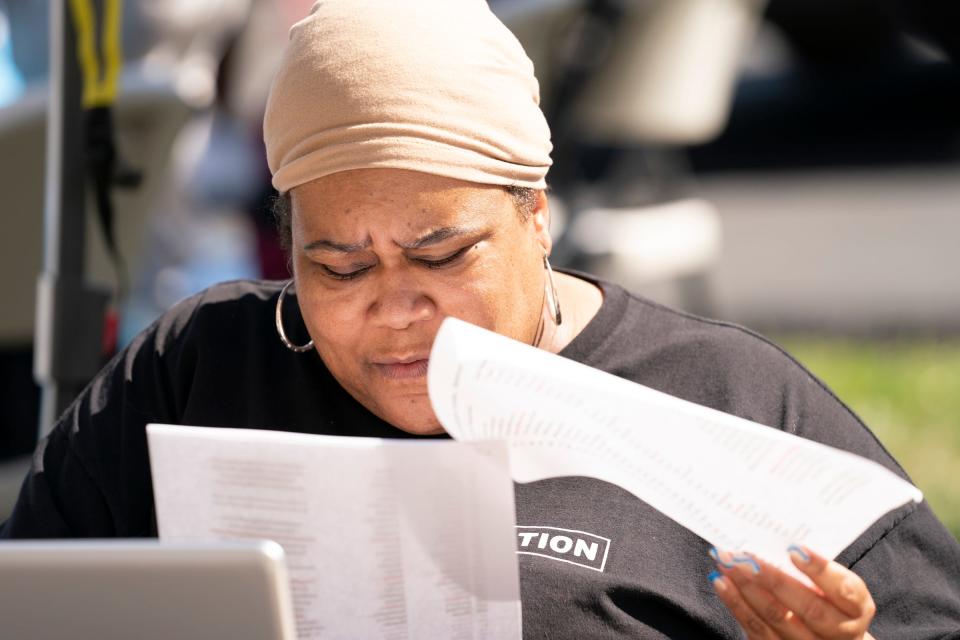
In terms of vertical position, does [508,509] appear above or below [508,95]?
below

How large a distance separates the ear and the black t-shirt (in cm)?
12

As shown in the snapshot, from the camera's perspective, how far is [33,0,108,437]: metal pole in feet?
8.16

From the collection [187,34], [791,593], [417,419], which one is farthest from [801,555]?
[187,34]

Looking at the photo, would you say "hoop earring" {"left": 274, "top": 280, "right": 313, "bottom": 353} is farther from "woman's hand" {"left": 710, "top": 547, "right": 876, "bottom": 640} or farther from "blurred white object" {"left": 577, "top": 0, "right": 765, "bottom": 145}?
"blurred white object" {"left": 577, "top": 0, "right": 765, "bottom": 145}

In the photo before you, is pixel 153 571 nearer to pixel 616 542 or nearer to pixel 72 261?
pixel 616 542

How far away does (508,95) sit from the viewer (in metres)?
1.69

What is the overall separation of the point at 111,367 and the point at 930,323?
473cm

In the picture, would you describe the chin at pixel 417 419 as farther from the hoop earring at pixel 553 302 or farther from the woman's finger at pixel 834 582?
the woman's finger at pixel 834 582

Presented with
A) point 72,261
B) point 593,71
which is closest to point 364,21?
point 72,261

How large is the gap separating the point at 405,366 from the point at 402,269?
0.12m

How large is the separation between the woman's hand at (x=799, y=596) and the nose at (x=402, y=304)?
464 millimetres

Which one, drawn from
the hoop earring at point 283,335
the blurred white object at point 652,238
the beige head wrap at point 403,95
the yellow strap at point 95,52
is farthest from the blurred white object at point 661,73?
the beige head wrap at point 403,95

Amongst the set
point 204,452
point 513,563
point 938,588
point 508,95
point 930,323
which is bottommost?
point 930,323

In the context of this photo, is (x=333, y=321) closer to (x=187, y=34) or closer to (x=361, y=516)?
(x=361, y=516)
